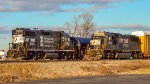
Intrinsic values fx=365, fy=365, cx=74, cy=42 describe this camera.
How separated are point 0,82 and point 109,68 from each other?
1326cm

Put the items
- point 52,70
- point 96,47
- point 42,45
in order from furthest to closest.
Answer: point 96,47, point 42,45, point 52,70

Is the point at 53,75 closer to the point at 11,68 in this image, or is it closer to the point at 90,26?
the point at 11,68

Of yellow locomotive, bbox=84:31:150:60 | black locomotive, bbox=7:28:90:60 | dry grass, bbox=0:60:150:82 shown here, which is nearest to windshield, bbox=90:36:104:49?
yellow locomotive, bbox=84:31:150:60

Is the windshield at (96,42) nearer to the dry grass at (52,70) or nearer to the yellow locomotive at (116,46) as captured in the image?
the yellow locomotive at (116,46)

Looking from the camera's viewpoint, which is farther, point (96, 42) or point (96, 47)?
point (96, 42)

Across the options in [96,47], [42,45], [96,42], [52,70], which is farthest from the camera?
[96,42]

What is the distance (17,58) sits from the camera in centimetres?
4253

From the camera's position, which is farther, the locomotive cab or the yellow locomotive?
the yellow locomotive

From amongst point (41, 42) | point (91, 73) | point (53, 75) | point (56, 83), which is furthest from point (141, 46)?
point (56, 83)

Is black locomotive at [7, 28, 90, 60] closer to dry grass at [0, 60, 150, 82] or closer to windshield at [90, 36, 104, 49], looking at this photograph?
windshield at [90, 36, 104, 49]

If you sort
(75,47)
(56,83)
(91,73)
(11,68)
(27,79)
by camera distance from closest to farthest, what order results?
(56,83) < (27,79) < (11,68) < (91,73) < (75,47)

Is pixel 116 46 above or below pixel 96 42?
below

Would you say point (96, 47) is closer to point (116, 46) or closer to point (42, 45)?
point (116, 46)

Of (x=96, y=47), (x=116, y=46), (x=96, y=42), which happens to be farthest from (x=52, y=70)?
(x=116, y=46)
